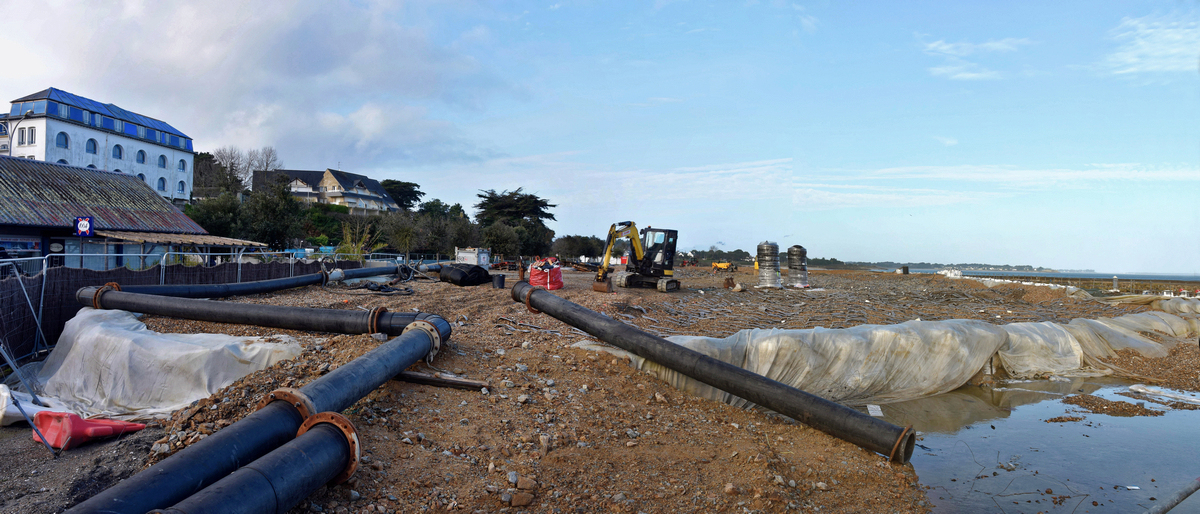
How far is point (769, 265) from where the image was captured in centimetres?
2333

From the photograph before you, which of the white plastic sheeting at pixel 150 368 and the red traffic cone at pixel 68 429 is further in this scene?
the white plastic sheeting at pixel 150 368

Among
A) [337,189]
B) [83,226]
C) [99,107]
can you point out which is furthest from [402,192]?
[83,226]

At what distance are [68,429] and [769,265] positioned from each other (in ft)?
72.0

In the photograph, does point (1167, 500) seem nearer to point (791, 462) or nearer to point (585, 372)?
point (791, 462)

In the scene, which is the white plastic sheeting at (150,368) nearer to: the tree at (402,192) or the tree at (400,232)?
the tree at (400,232)

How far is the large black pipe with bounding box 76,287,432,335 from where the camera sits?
6.33 m

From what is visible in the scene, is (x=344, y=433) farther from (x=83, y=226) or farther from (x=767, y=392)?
(x=83, y=226)

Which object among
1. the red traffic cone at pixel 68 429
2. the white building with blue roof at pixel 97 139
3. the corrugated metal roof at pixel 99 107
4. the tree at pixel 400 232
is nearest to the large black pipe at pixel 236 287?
the red traffic cone at pixel 68 429

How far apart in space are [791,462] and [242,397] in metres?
4.50

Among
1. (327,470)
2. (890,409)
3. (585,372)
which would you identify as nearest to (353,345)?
(585,372)

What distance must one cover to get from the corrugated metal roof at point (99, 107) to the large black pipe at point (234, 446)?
4753 cm

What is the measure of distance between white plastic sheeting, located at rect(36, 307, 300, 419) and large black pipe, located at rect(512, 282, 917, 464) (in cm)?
350

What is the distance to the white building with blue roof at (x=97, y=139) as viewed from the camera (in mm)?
36531

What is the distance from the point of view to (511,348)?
688cm
